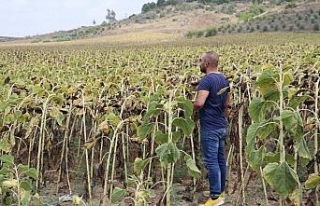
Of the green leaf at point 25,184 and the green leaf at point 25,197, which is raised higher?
the green leaf at point 25,184

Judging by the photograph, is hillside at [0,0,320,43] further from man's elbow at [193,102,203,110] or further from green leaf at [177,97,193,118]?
green leaf at [177,97,193,118]

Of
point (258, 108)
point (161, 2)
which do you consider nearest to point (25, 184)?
point (258, 108)

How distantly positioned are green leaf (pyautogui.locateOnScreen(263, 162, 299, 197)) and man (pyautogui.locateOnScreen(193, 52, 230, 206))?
7.09 ft

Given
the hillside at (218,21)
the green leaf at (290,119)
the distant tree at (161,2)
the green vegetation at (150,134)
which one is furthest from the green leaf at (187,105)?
the distant tree at (161,2)

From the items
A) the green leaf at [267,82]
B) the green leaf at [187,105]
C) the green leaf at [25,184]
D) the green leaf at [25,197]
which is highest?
the green leaf at [267,82]

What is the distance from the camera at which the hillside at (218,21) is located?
48875 millimetres

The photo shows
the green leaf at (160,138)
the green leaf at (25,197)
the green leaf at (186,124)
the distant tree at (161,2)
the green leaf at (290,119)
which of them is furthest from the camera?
the distant tree at (161,2)

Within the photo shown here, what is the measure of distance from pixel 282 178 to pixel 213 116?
2.27m

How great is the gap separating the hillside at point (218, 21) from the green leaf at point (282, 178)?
4331 cm

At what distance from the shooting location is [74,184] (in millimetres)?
6395

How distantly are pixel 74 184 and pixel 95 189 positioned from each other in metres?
0.33

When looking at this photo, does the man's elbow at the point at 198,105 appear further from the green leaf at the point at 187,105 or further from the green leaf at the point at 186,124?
the green leaf at the point at 186,124

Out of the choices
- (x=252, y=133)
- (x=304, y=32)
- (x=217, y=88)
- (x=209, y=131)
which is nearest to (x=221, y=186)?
(x=209, y=131)

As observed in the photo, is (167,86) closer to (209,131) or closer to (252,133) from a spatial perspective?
(209,131)
